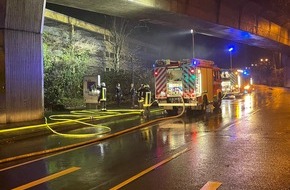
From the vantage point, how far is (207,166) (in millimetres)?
7410

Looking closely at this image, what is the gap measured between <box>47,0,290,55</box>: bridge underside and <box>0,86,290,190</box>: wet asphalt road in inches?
274

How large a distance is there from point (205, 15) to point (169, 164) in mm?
14746

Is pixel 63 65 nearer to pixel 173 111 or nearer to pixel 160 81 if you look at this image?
pixel 160 81

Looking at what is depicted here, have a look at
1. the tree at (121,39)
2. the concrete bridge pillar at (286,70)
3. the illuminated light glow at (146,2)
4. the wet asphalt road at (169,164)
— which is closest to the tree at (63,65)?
the tree at (121,39)

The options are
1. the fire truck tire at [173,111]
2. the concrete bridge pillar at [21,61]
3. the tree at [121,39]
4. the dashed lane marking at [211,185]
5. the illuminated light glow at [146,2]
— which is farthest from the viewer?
the tree at [121,39]

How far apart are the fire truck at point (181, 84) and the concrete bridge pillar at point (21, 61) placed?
7602mm

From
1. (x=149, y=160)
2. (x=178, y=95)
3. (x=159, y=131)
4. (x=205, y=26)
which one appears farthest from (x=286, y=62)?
(x=149, y=160)

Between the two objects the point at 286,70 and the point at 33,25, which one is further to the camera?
the point at 286,70

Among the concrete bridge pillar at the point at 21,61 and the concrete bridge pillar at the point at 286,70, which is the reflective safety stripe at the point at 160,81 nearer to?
the concrete bridge pillar at the point at 21,61

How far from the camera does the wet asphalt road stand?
20.7 ft

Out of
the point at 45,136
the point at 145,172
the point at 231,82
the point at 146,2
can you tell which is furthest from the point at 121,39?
the point at 145,172

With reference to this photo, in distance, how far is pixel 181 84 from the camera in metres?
19.7

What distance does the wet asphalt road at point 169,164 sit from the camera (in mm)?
6301

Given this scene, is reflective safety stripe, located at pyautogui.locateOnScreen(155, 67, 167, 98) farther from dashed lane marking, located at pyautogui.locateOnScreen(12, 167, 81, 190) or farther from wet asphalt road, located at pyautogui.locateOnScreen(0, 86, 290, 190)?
dashed lane marking, located at pyautogui.locateOnScreen(12, 167, 81, 190)
